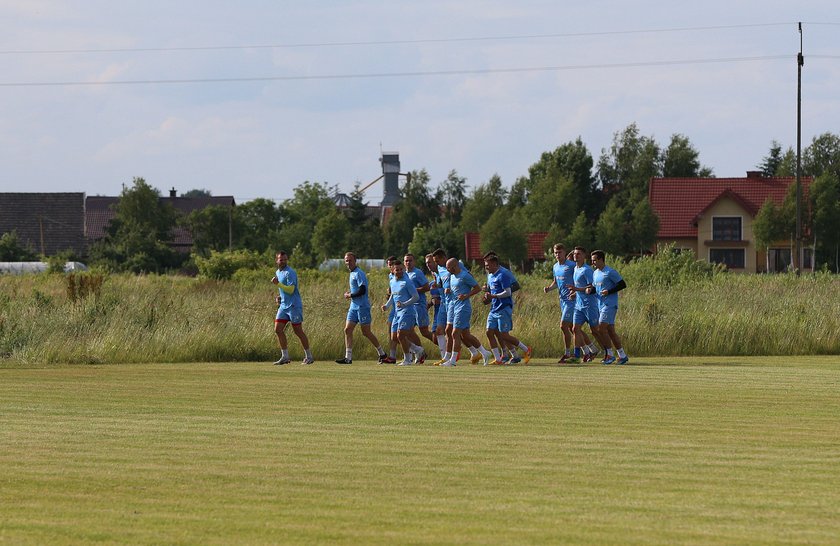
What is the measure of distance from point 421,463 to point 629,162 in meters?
89.1

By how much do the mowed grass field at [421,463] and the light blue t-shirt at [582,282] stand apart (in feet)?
16.7

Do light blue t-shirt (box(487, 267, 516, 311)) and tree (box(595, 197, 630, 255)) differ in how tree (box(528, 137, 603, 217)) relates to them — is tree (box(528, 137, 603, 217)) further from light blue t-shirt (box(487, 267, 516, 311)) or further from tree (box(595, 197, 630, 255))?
light blue t-shirt (box(487, 267, 516, 311))

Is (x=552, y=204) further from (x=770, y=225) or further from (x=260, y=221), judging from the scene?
(x=260, y=221)

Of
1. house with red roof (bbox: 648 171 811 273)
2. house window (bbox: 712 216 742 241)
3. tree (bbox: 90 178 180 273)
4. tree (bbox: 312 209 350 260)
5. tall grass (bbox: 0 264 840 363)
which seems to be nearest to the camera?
tall grass (bbox: 0 264 840 363)

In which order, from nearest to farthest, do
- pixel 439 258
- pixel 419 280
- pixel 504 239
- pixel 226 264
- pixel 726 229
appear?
1. pixel 439 258
2. pixel 419 280
3. pixel 226 264
4. pixel 504 239
5. pixel 726 229

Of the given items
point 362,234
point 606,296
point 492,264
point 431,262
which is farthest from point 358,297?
point 362,234

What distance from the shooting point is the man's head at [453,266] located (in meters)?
22.2

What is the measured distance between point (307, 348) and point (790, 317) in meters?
10.3

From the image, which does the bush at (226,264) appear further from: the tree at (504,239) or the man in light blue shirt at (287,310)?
the tree at (504,239)

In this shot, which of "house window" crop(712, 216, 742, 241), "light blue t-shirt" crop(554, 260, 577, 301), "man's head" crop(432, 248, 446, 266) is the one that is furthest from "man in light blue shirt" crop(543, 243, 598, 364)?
"house window" crop(712, 216, 742, 241)

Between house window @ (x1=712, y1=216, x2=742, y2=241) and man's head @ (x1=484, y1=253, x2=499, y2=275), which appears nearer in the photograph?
man's head @ (x1=484, y1=253, x2=499, y2=275)

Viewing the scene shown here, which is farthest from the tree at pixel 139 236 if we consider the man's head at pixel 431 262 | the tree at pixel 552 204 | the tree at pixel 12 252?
the man's head at pixel 431 262

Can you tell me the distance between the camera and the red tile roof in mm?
86875

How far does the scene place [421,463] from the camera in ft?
33.7
